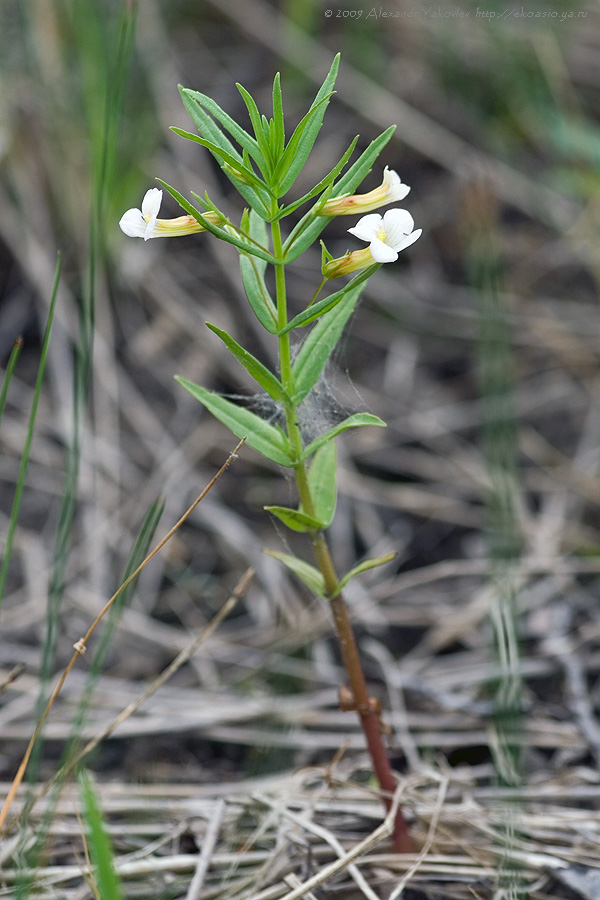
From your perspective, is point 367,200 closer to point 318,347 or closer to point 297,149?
point 297,149

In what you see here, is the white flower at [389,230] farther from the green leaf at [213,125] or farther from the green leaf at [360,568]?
the green leaf at [360,568]

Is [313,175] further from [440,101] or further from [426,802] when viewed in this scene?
[426,802]

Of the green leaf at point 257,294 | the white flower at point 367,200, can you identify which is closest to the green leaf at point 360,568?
the green leaf at point 257,294

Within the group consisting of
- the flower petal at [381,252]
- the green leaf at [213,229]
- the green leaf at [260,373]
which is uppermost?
the green leaf at [213,229]

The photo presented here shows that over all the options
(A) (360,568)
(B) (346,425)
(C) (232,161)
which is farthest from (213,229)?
(A) (360,568)

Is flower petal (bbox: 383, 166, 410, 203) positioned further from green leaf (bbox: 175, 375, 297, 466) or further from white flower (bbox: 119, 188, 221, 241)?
green leaf (bbox: 175, 375, 297, 466)

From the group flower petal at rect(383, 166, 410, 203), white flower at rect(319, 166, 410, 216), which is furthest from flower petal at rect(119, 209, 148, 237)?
flower petal at rect(383, 166, 410, 203)
